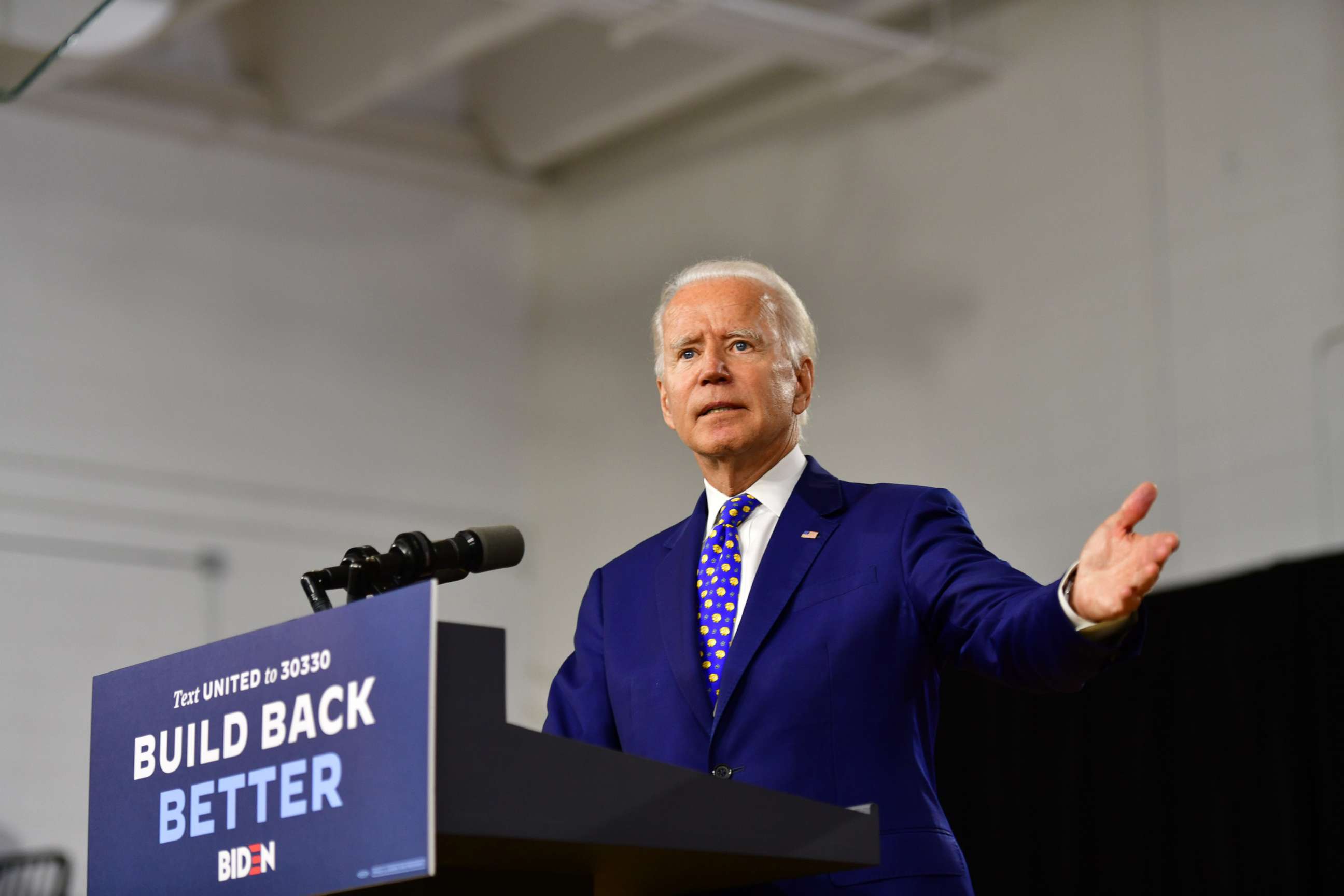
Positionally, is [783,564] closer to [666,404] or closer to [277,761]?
[666,404]

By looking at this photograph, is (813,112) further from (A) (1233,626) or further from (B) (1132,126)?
(A) (1233,626)

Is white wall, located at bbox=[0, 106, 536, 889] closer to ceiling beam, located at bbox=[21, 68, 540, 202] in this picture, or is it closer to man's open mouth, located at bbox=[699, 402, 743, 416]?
ceiling beam, located at bbox=[21, 68, 540, 202]

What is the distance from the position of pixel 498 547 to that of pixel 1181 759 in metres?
4.40

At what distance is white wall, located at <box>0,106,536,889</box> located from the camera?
8023 millimetres

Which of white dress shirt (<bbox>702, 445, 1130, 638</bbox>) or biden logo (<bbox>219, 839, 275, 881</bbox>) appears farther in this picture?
white dress shirt (<bbox>702, 445, 1130, 638</bbox>)

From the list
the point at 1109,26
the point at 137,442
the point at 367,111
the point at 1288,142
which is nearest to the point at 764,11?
the point at 1109,26

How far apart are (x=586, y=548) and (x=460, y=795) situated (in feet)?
26.2

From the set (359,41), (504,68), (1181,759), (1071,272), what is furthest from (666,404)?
(504,68)

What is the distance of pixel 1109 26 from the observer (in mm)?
7105

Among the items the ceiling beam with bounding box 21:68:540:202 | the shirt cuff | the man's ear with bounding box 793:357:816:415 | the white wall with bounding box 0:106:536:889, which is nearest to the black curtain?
the man's ear with bounding box 793:357:816:415

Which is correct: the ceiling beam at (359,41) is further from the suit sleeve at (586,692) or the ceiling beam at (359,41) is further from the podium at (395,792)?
the podium at (395,792)

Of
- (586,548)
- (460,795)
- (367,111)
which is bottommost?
(460,795)

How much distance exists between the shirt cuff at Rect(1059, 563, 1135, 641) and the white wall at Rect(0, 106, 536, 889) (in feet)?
22.7

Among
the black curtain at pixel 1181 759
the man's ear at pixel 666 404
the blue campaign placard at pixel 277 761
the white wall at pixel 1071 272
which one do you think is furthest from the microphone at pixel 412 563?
the white wall at pixel 1071 272
